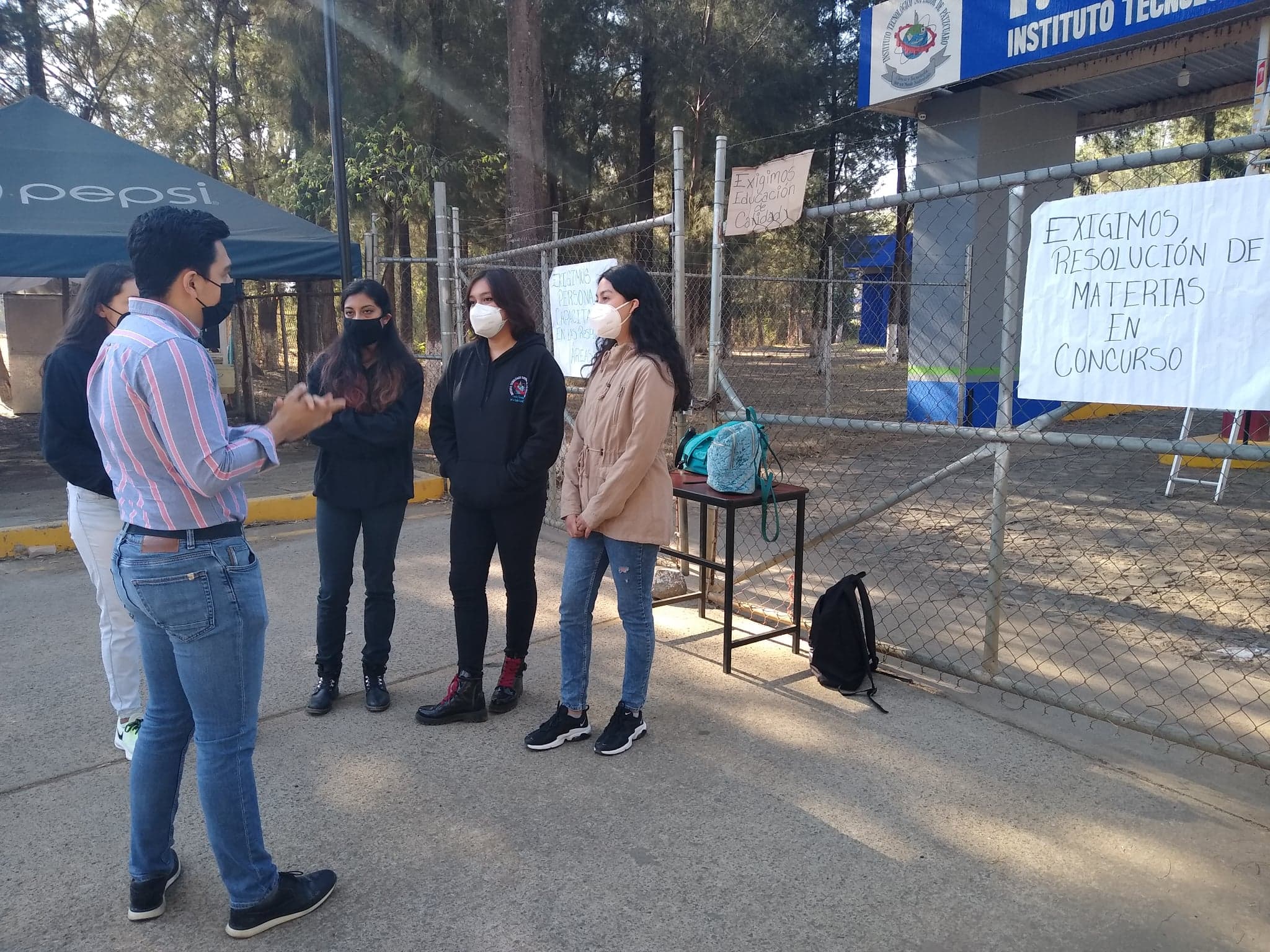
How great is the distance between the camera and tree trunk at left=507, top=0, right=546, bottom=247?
11.6 meters

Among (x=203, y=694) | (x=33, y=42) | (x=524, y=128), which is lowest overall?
(x=203, y=694)

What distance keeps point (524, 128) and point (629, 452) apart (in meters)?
9.42

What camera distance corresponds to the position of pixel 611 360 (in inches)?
144

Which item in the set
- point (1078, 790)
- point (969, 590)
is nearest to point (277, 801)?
point (1078, 790)

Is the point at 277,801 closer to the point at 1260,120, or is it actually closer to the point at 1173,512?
the point at 1173,512

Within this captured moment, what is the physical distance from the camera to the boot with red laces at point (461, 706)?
386 cm

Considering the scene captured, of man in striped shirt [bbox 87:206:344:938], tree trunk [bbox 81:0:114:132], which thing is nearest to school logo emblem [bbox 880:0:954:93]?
man in striped shirt [bbox 87:206:344:938]

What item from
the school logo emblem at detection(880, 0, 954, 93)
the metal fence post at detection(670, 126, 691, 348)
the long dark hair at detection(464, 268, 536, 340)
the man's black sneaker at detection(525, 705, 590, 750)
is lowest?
the man's black sneaker at detection(525, 705, 590, 750)

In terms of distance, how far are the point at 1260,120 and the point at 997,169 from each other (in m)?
6.37

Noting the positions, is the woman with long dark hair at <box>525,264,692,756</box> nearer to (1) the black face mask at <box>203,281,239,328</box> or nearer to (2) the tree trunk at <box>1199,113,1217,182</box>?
(1) the black face mask at <box>203,281,239,328</box>

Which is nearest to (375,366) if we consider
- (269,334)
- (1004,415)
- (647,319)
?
(647,319)

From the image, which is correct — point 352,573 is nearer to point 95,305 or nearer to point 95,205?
point 95,305

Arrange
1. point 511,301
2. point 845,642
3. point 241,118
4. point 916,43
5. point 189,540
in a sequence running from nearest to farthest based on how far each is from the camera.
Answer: point 189,540, point 511,301, point 845,642, point 916,43, point 241,118

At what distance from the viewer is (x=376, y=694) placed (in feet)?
13.2
